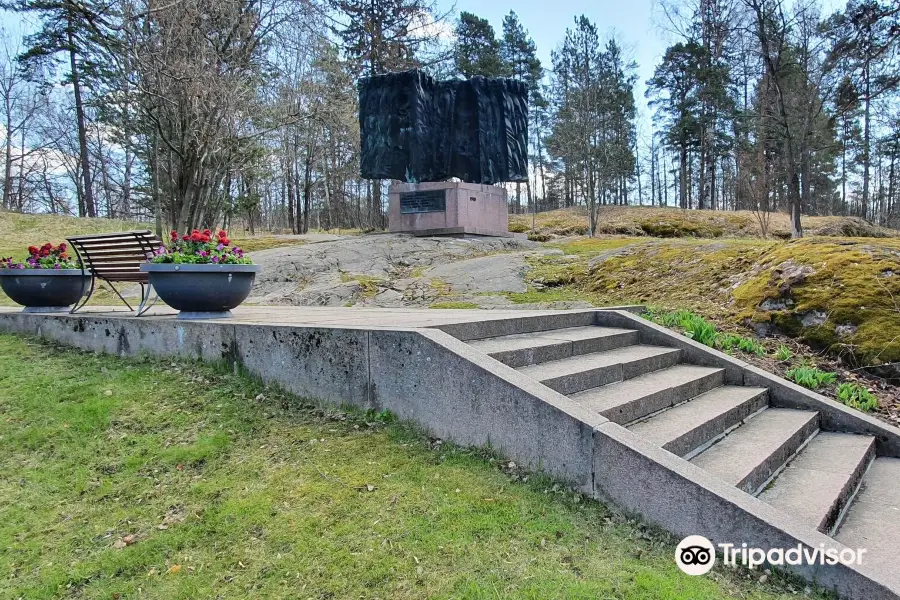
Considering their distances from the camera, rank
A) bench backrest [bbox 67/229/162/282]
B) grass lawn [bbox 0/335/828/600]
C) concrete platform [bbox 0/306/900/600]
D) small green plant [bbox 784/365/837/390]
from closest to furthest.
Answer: grass lawn [bbox 0/335/828/600] < concrete platform [bbox 0/306/900/600] < small green plant [bbox 784/365/837/390] < bench backrest [bbox 67/229/162/282]

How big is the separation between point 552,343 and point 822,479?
1753mm

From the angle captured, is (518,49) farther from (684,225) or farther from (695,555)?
(695,555)

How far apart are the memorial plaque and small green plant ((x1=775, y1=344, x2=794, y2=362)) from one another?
761cm

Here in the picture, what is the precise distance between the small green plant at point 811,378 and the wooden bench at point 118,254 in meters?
Result: 5.72

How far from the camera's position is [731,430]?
3471mm

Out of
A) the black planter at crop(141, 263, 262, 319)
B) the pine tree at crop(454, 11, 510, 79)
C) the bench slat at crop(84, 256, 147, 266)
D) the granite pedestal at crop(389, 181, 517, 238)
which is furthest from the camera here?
the pine tree at crop(454, 11, 510, 79)

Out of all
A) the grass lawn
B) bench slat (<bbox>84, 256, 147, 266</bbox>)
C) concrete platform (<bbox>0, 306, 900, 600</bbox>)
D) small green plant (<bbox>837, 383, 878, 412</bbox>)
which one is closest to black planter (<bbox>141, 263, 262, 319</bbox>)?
concrete platform (<bbox>0, 306, 900, 600</bbox>)

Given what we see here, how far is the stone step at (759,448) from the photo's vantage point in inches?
107

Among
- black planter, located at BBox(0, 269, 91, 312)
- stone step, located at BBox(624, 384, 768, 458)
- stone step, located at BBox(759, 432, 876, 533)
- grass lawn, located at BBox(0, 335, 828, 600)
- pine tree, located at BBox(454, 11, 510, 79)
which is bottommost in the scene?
stone step, located at BBox(759, 432, 876, 533)

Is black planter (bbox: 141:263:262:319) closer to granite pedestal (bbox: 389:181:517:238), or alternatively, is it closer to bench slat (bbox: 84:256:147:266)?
bench slat (bbox: 84:256:147:266)

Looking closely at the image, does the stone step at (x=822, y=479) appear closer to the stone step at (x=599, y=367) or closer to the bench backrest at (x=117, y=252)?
the stone step at (x=599, y=367)

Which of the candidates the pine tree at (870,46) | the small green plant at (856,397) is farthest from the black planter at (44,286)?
the pine tree at (870,46)

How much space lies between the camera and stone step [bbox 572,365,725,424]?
120 inches

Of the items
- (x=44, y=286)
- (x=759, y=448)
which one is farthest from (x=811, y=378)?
(x=44, y=286)
